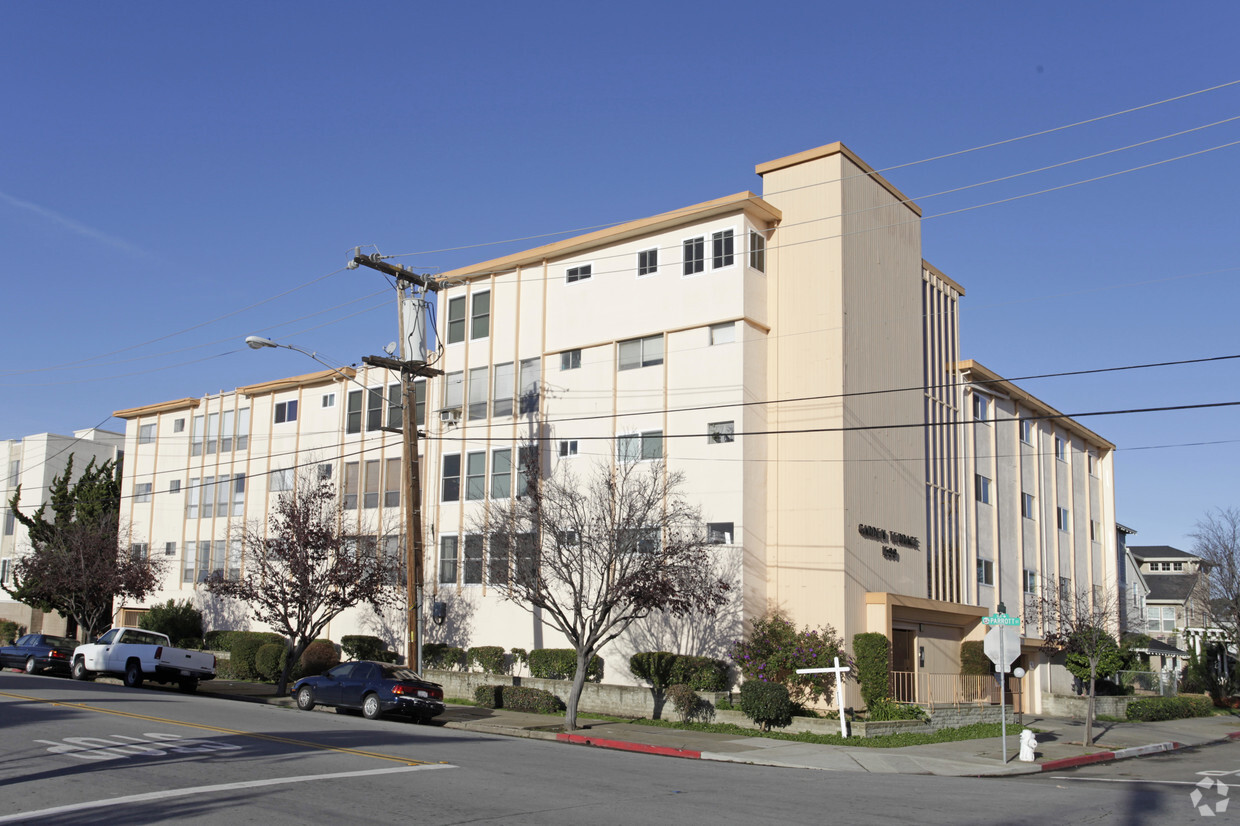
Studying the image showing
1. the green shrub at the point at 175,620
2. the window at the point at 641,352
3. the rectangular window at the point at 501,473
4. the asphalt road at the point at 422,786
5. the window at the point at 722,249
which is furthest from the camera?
the green shrub at the point at 175,620

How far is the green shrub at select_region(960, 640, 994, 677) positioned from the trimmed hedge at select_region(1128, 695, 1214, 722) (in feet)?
22.8

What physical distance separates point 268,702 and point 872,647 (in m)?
17.3

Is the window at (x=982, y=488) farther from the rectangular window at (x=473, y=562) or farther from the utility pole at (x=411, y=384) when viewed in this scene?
the utility pole at (x=411, y=384)

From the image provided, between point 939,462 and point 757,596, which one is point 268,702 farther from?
point 939,462

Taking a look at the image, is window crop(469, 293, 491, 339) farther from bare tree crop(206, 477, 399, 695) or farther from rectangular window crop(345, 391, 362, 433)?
bare tree crop(206, 477, 399, 695)

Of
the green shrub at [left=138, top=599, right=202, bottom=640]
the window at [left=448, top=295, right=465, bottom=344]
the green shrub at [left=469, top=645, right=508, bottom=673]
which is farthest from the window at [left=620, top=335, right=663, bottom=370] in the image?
the green shrub at [left=138, top=599, right=202, bottom=640]

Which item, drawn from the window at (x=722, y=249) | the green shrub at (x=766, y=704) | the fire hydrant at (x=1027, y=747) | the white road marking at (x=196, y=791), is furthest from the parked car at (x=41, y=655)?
the fire hydrant at (x=1027, y=747)

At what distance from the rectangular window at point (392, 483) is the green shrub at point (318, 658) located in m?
5.54

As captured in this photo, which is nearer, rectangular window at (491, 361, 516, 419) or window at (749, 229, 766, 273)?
window at (749, 229, 766, 273)

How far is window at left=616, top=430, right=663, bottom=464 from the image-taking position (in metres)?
31.3

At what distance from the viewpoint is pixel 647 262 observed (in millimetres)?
32719

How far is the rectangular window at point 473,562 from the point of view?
3353 centimetres

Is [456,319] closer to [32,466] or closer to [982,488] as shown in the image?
[982,488]

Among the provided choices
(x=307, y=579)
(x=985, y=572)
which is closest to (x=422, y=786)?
(x=307, y=579)
